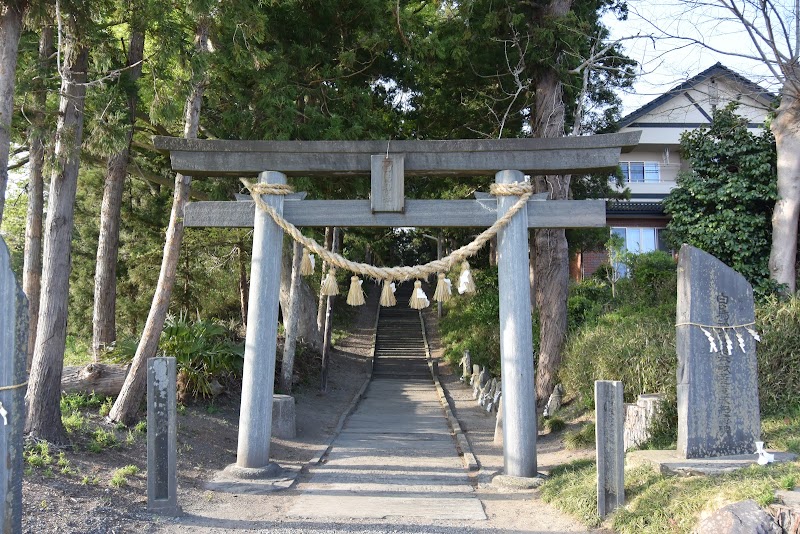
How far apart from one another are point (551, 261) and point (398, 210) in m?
6.12

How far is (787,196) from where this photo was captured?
12.0 meters

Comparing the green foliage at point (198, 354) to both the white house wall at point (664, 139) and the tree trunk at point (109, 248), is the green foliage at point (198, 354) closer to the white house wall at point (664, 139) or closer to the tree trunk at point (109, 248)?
the tree trunk at point (109, 248)

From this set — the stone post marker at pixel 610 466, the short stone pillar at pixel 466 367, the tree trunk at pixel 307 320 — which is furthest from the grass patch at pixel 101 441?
the short stone pillar at pixel 466 367

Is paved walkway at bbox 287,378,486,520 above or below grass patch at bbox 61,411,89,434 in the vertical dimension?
below

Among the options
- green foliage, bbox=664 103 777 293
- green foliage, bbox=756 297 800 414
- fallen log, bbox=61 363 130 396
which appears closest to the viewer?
green foliage, bbox=756 297 800 414

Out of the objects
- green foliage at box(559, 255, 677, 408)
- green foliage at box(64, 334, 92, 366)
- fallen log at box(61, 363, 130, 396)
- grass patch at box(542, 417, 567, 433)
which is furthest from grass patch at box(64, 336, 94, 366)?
green foliage at box(559, 255, 677, 408)

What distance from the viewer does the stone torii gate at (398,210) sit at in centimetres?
752

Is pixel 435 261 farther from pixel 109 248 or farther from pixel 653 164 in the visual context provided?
pixel 653 164

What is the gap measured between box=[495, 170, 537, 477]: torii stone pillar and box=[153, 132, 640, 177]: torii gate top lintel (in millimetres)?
318

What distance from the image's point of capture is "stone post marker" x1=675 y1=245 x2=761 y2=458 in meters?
6.54

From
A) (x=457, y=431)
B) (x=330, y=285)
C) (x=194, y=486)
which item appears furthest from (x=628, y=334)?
(x=194, y=486)

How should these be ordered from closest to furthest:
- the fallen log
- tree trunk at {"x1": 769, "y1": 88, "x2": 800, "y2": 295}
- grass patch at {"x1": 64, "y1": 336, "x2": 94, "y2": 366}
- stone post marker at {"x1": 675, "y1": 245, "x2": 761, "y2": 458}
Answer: stone post marker at {"x1": 675, "y1": 245, "x2": 761, "y2": 458}
the fallen log
tree trunk at {"x1": 769, "y1": 88, "x2": 800, "y2": 295}
grass patch at {"x1": 64, "y1": 336, "x2": 94, "y2": 366}

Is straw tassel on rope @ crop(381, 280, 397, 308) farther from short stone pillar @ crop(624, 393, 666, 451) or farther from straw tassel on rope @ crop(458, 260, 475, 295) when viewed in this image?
short stone pillar @ crop(624, 393, 666, 451)

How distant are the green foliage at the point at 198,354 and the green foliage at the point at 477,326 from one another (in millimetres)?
8508
